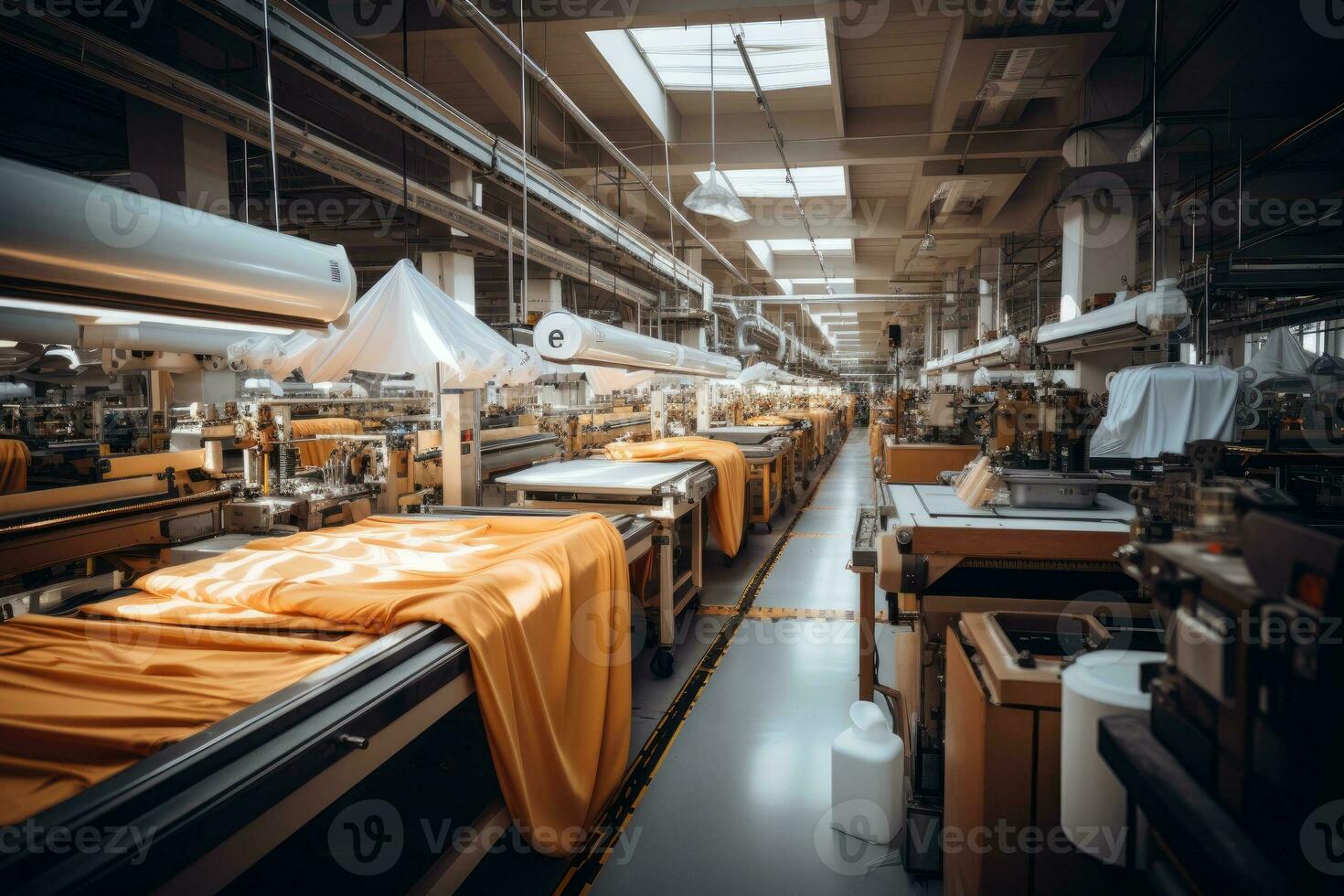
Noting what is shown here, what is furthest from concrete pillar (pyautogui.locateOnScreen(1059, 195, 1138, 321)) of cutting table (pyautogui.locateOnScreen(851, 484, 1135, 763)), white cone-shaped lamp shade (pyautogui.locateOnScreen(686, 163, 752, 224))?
cutting table (pyautogui.locateOnScreen(851, 484, 1135, 763))

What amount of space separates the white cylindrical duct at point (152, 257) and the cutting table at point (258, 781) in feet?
3.25

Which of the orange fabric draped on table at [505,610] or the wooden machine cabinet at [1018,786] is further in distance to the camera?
the orange fabric draped on table at [505,610]

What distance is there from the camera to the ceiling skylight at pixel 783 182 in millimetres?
8750

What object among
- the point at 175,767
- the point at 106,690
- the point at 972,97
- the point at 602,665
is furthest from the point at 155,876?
the point at 972,97

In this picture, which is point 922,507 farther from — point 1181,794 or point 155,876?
point 155,876

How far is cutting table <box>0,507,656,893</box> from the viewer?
40.7 inches

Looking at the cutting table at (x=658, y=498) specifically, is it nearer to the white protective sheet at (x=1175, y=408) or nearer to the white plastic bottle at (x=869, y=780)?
the white plastic bottle at (x=869, y=780)

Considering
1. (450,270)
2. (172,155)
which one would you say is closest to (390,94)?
(172,155)

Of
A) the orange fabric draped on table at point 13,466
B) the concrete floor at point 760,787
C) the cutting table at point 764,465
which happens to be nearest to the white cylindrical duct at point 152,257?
the concrete floor at point 760,787

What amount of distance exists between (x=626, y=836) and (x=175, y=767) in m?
1.87

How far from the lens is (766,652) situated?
4441 mm

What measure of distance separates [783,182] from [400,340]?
285 inches

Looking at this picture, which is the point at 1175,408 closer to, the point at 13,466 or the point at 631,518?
the point at 631,518

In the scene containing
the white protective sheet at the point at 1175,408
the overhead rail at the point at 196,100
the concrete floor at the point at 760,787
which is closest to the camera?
the concrete floor at the point at 760,787
